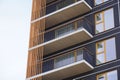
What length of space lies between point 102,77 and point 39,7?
1108 centimetres

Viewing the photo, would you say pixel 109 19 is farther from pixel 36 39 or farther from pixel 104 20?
pixel 36 39

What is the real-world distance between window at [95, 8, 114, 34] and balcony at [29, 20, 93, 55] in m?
0.84

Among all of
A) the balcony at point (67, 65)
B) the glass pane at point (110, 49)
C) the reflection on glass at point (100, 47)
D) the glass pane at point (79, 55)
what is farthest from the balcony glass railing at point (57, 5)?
the glass pane at point (110, 49)

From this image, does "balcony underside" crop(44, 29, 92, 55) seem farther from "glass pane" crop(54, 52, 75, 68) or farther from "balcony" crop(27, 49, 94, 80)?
"glass pane" crop(54, 52, 75, 68)

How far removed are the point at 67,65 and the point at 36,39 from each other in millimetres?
5353

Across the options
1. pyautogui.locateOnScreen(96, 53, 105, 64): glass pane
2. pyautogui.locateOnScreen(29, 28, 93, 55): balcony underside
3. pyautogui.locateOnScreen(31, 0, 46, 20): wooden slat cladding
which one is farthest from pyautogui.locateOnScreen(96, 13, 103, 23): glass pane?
pyautogui.locateOnScreen(31, 0, 46, 20): wooden slat cladding

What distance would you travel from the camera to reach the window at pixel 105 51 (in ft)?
108

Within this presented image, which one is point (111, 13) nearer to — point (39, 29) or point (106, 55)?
point (106, 55)

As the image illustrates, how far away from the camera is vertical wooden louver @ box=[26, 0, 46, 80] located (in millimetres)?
36781

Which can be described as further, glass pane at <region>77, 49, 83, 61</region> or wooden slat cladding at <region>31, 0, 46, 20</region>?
wooden slat cladding at <region>31, 0, 46, 20</region>

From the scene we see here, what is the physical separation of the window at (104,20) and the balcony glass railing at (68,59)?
90.8 inches

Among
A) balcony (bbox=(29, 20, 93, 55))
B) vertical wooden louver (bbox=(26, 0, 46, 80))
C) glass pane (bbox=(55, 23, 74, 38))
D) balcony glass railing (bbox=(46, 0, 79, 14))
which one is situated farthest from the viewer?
balcony glass railing (bbox=(46, 0, 79, 14))

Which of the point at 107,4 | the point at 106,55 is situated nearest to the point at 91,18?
the point at 107,4

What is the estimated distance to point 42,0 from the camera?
41094 millimetres
